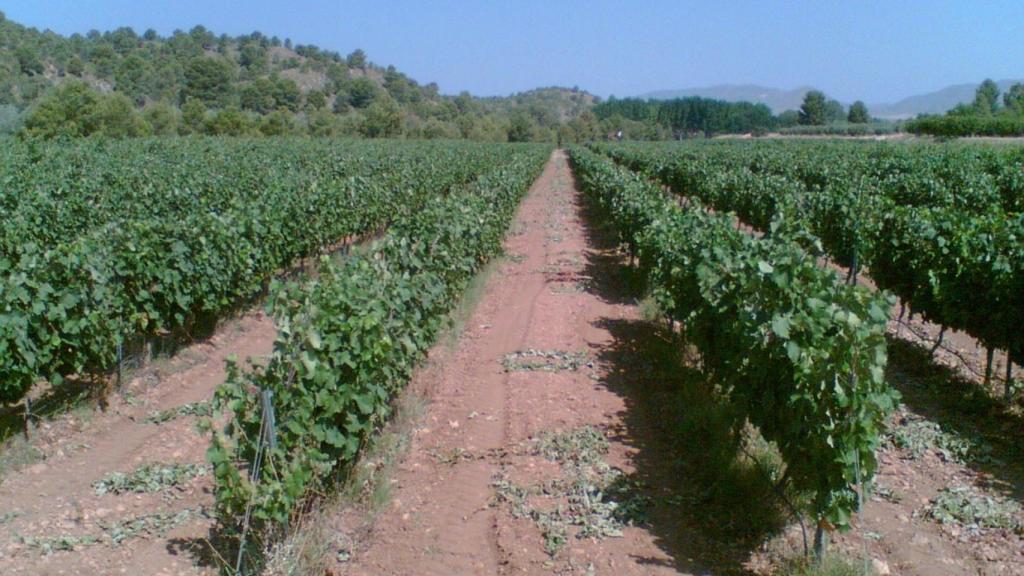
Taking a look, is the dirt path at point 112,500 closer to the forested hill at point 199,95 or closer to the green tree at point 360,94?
the forested hill at point 199,95

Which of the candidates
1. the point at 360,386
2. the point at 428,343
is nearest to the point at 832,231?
the point at 428,343

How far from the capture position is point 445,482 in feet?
20.7

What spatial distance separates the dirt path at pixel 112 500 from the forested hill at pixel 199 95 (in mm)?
48245

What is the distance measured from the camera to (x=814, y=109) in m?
142

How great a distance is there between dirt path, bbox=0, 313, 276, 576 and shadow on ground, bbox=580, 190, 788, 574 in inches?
125

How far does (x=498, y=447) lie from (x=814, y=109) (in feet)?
490

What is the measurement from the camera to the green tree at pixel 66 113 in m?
48.8

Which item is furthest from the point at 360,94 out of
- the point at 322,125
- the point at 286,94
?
the point at 322,125

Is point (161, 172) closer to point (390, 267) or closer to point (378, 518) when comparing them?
point (390, 267)

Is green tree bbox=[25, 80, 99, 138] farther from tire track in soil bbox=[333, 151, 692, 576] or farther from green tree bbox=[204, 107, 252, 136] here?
tire track in soil bbox=[333, 151, 692, 576]

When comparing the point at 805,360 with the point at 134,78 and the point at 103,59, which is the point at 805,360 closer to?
the point at 134,78

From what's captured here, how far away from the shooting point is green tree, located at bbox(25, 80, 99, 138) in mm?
48750

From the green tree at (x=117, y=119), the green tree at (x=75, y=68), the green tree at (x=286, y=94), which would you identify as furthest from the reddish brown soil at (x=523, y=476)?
the green tree at (x=75, y=68)

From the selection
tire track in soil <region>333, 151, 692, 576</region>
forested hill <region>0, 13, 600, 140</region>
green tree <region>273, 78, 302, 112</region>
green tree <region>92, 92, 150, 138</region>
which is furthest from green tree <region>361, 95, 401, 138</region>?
tire track in soil <region>333, 151, 692, 576</region>
